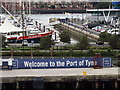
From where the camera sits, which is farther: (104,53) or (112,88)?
(104,53)

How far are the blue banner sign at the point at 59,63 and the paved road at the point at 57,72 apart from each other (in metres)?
0.36

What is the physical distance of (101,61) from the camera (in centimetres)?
1786

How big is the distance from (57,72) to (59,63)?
103cm

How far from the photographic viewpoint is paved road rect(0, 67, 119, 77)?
1636 cm

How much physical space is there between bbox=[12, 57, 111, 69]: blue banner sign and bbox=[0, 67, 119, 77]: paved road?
36 cm

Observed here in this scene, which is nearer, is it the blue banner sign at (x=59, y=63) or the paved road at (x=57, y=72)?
the paved road at (x=57, y=72)

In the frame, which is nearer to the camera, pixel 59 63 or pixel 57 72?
pixel 57 72

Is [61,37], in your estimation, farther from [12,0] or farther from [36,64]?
[12,0]

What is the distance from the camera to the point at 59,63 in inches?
702

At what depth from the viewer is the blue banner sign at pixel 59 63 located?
1756cm

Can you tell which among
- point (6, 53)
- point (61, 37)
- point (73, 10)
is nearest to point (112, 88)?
point (6, 53)

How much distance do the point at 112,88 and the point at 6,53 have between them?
10.7 m

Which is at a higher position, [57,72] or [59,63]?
[59,63]

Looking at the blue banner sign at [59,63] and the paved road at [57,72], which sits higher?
the blue banner sign at [59,63]
